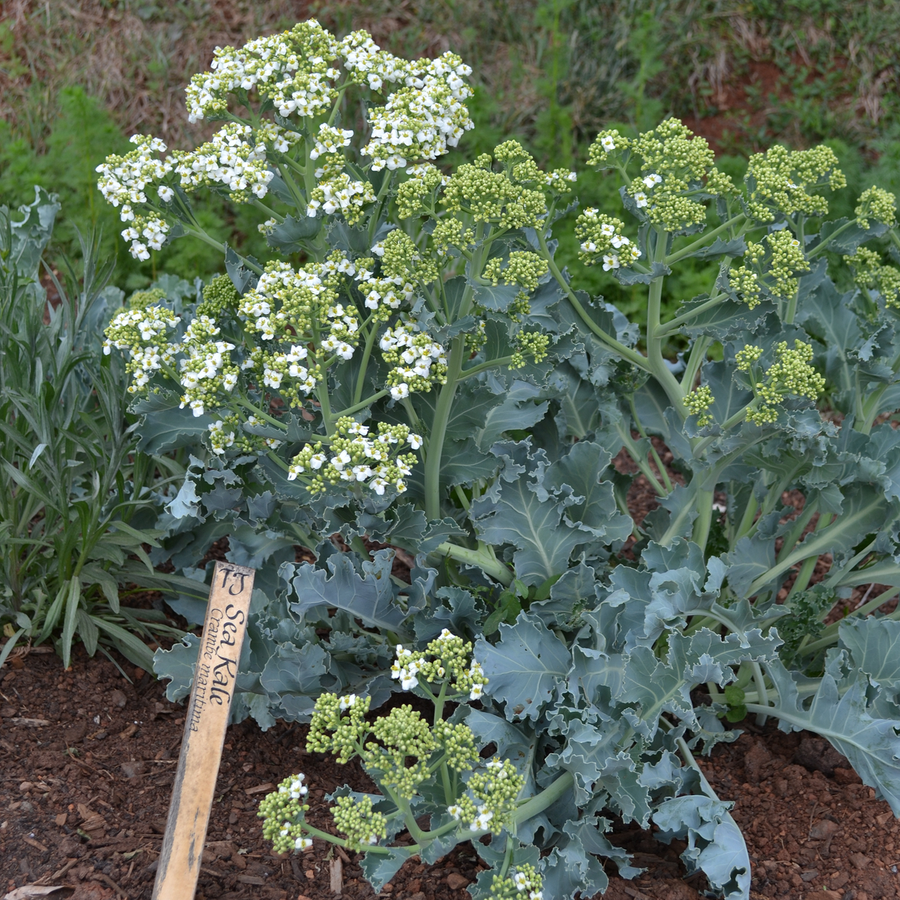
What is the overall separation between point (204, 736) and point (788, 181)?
2102 mm

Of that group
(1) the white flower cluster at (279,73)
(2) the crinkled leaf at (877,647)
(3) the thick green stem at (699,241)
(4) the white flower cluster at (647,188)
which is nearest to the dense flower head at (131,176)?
(1) the white flower cluster at (279,73)

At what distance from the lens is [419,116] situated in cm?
251

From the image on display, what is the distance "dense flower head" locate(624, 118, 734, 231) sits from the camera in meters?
2.60

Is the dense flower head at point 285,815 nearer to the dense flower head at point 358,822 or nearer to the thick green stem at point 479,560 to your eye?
the dense flower head at point 358,822

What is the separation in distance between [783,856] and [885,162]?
367 centimetres

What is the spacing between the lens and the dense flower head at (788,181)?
2.73 metres

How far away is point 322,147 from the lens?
2.51 metres

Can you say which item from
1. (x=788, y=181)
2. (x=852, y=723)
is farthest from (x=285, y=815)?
(x=788, y=181)

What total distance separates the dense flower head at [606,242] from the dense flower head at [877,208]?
2.68ft

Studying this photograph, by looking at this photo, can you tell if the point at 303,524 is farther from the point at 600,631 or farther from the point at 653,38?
the point at 653,38

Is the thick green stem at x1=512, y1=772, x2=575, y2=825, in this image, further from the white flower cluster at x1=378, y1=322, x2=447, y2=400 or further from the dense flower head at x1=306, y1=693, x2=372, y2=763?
the white flower cluster at x1=378, y1=322, x2=447, y2=400

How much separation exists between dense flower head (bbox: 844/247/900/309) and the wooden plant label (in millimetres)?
2088

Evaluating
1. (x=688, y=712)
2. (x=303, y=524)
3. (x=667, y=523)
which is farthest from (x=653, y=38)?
(x=688, y=712)

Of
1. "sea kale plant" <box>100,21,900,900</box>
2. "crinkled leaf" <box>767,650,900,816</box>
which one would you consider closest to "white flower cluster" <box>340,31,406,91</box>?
"sea kale plant" <box>100,21,900,900</box>
